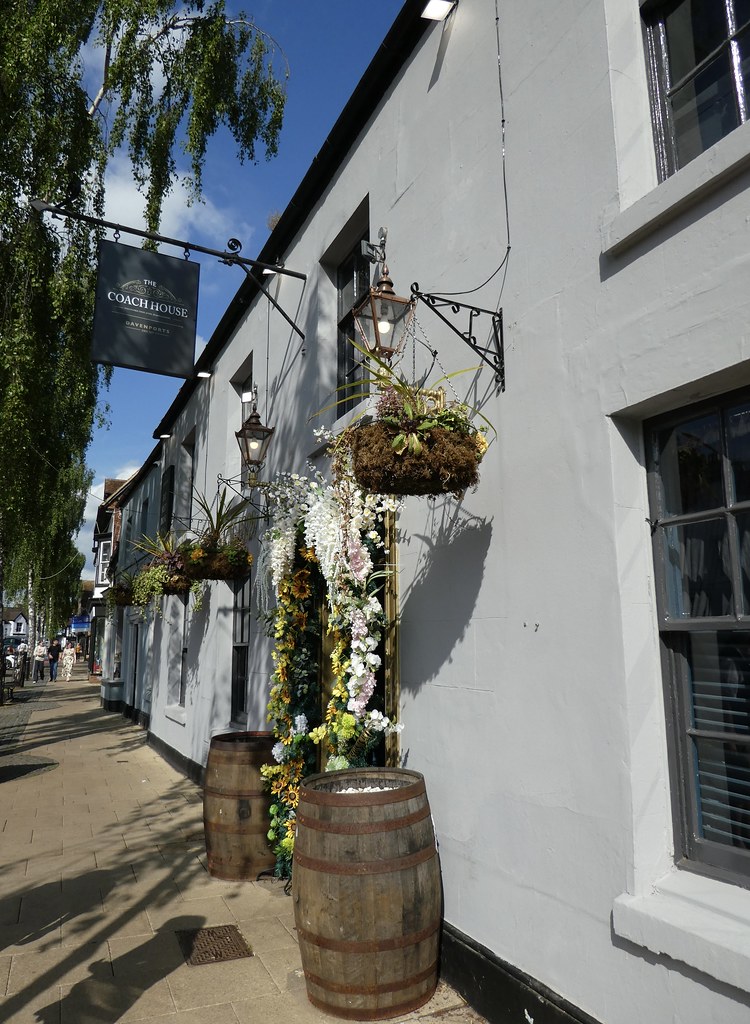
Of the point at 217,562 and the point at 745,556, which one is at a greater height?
the point at 217,562

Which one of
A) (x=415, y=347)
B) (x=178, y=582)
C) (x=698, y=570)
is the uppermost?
(x=415, y=347)

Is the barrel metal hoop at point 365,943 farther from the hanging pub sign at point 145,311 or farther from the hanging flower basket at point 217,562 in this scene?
the hanging pub sign at point 145,311

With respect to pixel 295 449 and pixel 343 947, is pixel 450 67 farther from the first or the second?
pixel 343 947

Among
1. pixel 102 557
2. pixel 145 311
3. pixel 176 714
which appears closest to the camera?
pixel 145 311

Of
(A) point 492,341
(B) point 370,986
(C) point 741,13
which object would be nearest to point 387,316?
(A) point 492,341

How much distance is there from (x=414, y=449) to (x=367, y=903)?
2151 millimetres

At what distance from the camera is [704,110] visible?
296cm

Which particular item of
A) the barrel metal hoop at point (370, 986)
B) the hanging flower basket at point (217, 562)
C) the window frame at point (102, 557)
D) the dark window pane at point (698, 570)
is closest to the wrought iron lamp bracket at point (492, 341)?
the dark window pane at point (698, 570)

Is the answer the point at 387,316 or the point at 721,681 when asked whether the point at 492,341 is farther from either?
the point at 721,681

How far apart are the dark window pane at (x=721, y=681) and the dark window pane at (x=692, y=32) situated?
7.93ft

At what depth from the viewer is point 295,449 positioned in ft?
23.1

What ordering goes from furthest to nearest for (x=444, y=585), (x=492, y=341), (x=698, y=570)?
(x=444, y=585), (x=492, y=341), (x=698, y=570)

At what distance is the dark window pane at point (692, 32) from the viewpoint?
295 cm

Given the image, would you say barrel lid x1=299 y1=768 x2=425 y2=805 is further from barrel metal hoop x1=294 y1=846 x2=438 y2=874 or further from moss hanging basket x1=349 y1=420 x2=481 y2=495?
moss hanging basket x1=349 y1=420 x2=481 y2=495
